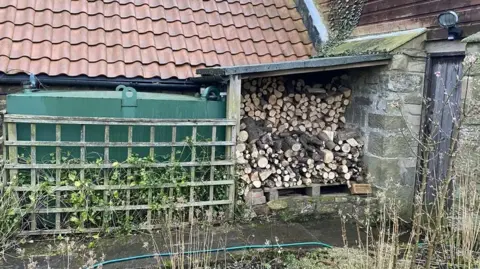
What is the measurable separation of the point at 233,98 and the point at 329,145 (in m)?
1.57

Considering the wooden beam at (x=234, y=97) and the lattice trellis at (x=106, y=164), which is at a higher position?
the wooden beam at (x=234, y=97)

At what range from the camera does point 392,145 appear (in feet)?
18.5

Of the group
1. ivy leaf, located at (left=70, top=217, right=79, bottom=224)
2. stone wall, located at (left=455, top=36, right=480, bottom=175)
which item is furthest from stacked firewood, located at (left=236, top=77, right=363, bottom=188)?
ivy leaf, located at (left=70, top=217, right=79, bottom=224)

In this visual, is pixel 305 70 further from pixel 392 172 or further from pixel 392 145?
pixel 392 172

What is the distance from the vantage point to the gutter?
5551mm

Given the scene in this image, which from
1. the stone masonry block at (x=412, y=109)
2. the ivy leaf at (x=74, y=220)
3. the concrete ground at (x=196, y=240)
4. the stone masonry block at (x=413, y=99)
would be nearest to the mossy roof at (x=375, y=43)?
the stone masonry block at (x=413, y=99)

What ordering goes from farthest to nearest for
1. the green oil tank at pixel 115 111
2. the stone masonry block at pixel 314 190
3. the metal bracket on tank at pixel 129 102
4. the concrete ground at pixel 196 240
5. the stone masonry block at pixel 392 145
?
the stone masonry block at pixel 314 190
the stone masonry block at pixel 392 145
the metal bracket on tank at pixel 129 102
the green oil tank at pixel 115 111
the concrete ground at pixel 196 240

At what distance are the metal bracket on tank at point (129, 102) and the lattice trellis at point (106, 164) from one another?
187mm

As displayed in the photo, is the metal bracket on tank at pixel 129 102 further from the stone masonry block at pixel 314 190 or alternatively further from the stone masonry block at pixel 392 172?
the stone masonry block at pixel 392 172

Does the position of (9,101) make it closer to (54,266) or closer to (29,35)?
(29,35)

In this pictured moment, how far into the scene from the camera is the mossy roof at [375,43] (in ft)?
17.7

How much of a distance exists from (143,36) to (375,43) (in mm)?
3392

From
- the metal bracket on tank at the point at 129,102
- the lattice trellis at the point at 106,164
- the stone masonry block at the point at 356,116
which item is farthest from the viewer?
the stone masonry block at the point at 356,116

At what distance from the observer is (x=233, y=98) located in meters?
5.29
